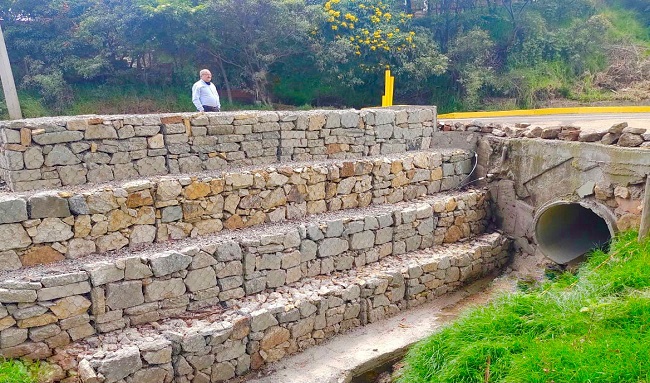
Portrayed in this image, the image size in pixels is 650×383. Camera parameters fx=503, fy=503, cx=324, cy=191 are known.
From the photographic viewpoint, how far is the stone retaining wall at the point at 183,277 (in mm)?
5465

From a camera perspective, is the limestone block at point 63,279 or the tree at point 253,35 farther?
the tree at point 253,35

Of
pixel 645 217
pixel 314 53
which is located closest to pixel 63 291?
pixel 645 217

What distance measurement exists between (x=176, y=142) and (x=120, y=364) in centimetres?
320

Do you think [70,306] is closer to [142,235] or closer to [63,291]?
[63,291]

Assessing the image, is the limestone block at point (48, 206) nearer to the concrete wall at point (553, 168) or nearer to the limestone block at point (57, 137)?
the limestone block at point (57, 137)

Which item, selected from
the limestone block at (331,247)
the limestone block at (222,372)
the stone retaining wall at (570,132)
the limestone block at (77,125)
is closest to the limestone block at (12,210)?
the limestone block at (77,125)

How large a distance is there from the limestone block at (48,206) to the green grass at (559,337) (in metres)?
4.51

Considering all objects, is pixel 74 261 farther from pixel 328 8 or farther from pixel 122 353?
pixel 328 8

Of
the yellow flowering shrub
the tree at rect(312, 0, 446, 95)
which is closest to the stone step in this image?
the tree at rect(312, 0, 446, 95)

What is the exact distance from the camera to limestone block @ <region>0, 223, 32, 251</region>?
18.5ft

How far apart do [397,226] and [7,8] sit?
13806 mm

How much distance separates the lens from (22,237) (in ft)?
18.9

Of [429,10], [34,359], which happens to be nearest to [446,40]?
[429,10]

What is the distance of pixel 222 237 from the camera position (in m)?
7.00
